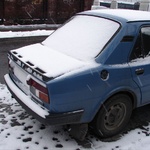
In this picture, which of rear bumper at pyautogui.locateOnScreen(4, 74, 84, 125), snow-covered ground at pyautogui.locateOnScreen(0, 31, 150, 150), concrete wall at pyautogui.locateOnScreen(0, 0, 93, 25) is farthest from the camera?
concrete wall at pyautogui.locateOnScreen(0, 0, 93, 25)

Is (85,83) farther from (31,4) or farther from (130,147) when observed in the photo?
(31,4)

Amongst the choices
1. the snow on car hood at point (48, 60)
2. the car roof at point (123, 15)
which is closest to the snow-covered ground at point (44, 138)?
the snow on car hood at point (48, 60)

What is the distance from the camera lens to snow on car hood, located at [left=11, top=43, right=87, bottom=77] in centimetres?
330

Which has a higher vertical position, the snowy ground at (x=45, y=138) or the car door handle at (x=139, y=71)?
the car door handle at (x=139, y=71)

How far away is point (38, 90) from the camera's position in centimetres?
335

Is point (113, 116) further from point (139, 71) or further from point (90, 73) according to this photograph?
point (90, 73)

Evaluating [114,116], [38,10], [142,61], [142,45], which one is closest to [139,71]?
[142,61]

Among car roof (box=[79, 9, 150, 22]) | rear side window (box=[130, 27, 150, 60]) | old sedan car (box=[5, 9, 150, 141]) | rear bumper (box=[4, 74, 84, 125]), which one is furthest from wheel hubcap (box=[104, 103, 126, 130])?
car roof (box=[79, 9, 150, 22])

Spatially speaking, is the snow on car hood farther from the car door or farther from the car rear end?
the car door

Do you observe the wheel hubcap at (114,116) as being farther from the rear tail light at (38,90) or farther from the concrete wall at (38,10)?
the concrete wall at (38,10)

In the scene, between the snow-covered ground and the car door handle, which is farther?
the car door handle

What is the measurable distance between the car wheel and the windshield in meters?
0.69

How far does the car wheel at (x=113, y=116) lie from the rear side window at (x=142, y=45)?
601 mm

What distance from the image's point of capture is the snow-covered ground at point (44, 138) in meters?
3.61
